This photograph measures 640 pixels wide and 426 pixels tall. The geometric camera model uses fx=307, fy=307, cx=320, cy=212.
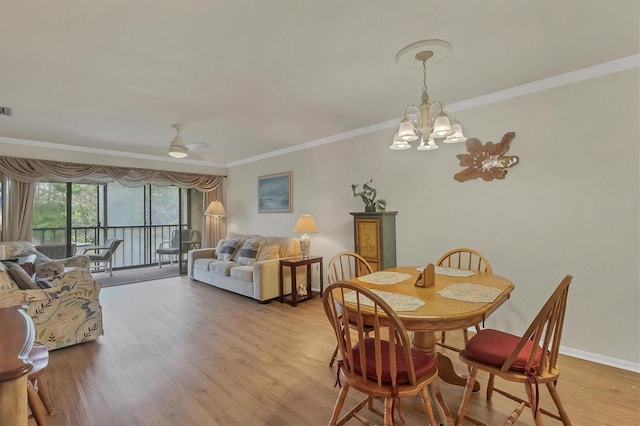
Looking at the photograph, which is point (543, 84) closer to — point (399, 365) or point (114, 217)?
point (399, 365)

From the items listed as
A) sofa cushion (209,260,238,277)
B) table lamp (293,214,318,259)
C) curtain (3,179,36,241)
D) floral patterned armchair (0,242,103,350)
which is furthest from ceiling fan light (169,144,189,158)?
curtain (3,179,36,241)

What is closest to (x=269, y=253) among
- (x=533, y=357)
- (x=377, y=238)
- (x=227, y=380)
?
(x=377, y=238)

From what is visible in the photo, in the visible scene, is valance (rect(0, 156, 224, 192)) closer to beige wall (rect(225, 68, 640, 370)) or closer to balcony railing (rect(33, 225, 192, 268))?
balcony railing (rect(33, 225, 192, 268))

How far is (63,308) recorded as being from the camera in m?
2.85

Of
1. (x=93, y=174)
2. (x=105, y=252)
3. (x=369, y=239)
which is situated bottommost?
(x=105, y=252)

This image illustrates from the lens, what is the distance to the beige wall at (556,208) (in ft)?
7.91

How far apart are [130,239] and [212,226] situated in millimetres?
2310

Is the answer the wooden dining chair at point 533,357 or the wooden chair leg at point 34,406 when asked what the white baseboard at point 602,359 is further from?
the wooden chair leg at point 34,406

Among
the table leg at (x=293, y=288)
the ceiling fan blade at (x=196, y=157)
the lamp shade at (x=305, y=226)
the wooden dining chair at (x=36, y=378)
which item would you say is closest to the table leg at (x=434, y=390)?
the wooden dining chair at (x=36, y=378)

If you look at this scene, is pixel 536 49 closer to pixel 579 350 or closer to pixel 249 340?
pixel 579 350

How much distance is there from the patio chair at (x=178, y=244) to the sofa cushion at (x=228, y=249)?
162 cm

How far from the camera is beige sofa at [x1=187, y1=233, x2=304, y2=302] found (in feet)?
13.8

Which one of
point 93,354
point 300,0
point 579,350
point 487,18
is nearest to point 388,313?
point 300,0

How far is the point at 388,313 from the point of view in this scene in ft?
4.49
